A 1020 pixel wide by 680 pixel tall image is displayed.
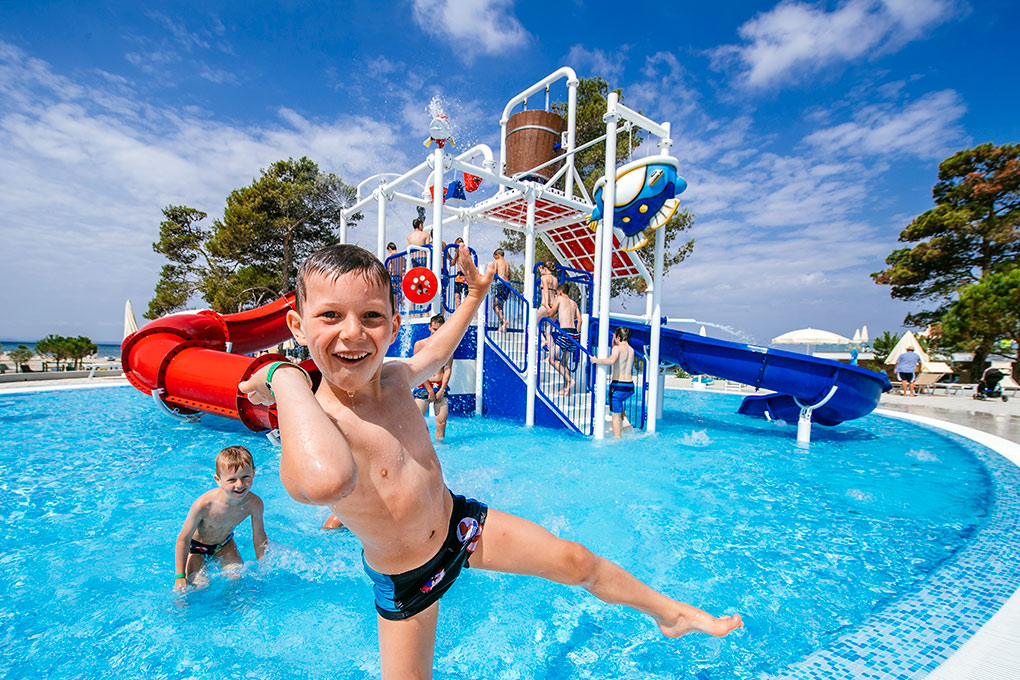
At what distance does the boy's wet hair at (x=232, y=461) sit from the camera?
9.08 feet

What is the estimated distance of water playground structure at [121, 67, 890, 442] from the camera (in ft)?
20.6

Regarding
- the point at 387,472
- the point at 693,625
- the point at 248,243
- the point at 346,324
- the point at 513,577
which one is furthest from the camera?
the point at 248,243

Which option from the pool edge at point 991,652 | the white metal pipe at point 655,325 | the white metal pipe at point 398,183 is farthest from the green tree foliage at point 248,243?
the pool edge at point 991,652

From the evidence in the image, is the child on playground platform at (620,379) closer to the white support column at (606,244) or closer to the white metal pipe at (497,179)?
the white support column at (606,244)

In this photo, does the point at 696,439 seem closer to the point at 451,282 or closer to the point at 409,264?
the point at 451,282

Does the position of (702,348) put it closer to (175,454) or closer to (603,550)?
(603,550)

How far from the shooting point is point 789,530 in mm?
3830

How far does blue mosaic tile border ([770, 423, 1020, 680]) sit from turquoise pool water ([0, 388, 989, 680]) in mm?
123

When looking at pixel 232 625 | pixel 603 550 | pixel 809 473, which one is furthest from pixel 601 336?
pixel 232 625

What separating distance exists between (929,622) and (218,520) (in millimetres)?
4080

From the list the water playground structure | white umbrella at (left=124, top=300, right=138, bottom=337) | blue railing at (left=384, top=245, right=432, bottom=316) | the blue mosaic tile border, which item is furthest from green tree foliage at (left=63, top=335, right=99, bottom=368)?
the blue mosaic tile border

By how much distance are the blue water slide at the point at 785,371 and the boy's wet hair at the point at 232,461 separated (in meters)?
6.53

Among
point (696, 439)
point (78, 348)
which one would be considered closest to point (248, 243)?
point (78, 348)

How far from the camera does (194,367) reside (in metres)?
5.93
